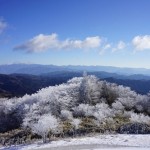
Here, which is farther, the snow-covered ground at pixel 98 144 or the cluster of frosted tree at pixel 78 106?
the cluster of frosted tree at pixel 78 106

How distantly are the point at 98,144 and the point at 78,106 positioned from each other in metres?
28.0

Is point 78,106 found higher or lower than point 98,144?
higher

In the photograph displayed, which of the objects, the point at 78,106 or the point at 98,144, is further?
the point at 78,106

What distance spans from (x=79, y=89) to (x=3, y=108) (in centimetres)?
1947

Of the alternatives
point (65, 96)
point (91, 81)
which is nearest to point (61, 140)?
point (65, 96)

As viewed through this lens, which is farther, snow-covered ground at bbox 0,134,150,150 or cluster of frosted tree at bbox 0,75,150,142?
cluster of frosted tree at bbox 0,75,150,142

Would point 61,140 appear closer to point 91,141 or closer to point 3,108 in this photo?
point 91,141

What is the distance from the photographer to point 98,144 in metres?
37.6

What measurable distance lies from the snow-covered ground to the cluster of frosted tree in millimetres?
8317

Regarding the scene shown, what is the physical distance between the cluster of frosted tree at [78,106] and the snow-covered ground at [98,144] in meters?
8.32

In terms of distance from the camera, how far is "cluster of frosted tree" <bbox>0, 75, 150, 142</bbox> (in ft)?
190

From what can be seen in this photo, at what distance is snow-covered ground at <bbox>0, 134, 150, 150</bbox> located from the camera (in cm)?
3659

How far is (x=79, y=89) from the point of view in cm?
7544

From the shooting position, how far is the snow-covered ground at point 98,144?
36594 mm
